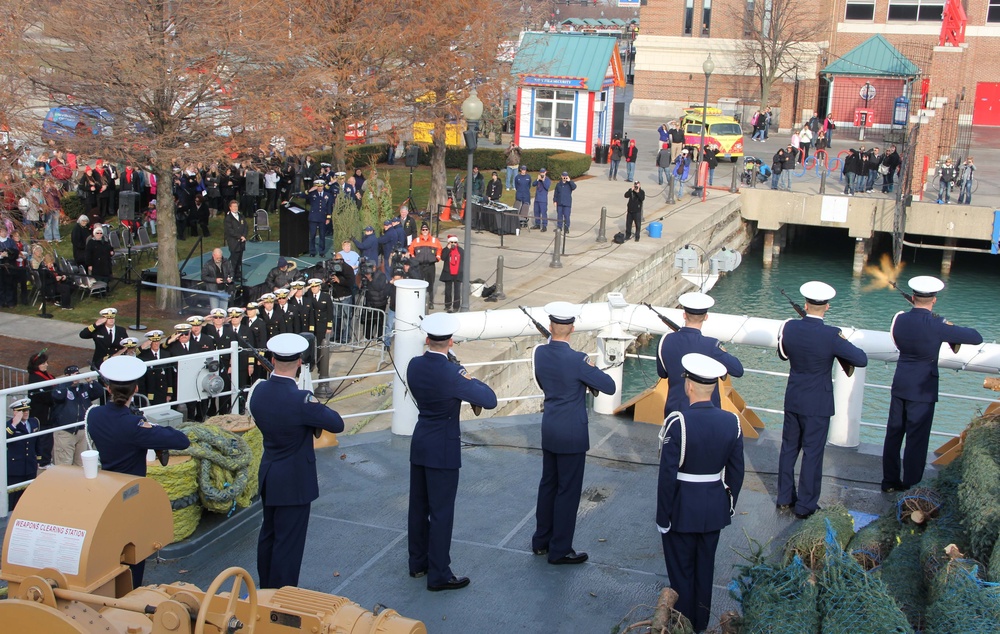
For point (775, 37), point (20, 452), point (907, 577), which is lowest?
point (20, 452)

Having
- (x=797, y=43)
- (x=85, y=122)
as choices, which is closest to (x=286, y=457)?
(x=85, y=122)

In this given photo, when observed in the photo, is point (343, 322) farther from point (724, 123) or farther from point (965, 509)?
point (724, 123)

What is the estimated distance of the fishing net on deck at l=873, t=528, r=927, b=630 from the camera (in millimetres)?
5363

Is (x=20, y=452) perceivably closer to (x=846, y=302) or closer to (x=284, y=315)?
(x=284, y=315)

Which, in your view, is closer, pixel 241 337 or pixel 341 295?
pixel 241 337

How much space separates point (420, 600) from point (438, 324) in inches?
67.2

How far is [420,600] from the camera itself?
21.4 feet

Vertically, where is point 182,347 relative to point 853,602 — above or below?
below

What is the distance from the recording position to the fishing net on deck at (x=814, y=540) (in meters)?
5.70

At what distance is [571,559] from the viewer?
→ 23.0ft

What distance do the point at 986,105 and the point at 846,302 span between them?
2876 centimetres

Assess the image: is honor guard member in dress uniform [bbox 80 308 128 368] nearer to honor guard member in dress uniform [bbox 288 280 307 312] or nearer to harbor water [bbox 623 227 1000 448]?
honor guard member in dress uniform [bbox 288 280 307 312]

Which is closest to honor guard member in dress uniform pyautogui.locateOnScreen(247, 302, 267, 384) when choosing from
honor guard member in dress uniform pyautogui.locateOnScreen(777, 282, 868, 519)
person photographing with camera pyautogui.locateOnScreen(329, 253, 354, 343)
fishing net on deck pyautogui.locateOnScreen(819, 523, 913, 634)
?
person photographing with camera pyautogui.locateOnScreen(329, 253, 354, 343)

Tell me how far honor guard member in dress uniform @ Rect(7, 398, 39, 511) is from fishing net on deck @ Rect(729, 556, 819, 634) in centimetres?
671
